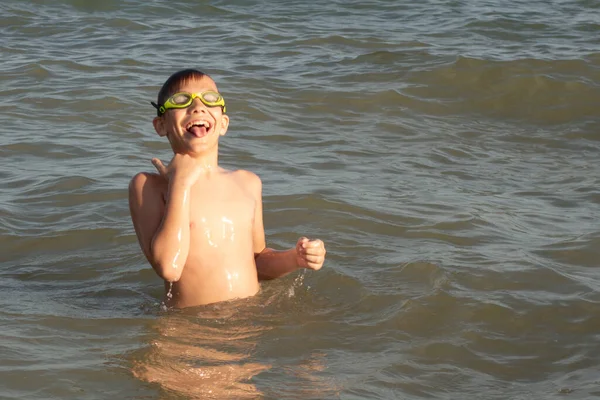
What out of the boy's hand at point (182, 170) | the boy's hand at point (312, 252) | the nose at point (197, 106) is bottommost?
the boy's hand at point (312, 252)

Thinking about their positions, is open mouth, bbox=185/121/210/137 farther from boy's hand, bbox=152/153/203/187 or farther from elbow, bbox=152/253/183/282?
elbow, bbox=152/253/183/282

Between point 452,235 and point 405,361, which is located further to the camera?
point 452,235

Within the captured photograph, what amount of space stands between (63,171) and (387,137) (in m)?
2.56

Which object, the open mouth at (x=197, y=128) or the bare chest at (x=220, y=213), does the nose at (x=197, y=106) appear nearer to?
the open mouth at (x=197, y=128)

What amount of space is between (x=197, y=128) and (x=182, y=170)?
199 mm

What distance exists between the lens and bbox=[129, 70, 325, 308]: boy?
4203 mm

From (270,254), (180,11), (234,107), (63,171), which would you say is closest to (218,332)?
(270,254)

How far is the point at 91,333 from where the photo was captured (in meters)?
4.30

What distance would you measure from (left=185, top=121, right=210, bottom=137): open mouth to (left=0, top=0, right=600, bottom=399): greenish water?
785 mm

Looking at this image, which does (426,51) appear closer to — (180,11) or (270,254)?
(180,11)

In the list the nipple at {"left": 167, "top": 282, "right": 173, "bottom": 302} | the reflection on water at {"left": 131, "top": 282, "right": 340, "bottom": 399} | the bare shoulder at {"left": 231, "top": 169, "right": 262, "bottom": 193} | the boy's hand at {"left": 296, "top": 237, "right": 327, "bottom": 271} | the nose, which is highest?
the nose

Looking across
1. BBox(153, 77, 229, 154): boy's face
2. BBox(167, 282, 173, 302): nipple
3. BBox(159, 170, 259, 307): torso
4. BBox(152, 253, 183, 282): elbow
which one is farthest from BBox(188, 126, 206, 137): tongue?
BBox(167, 282, 173, 302): nipple

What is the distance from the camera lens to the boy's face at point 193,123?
4316 mm

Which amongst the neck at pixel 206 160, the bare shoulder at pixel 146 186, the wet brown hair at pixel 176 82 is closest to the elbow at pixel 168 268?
the bare shoulder at pixel 146 186
